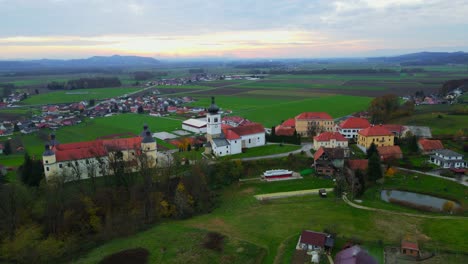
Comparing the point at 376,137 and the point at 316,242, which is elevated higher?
the point at 376,137

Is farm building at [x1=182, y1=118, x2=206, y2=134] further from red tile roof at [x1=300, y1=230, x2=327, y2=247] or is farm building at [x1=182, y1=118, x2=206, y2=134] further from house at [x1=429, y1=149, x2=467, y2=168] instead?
red tile roof at [x1=300, y1=230, x2=327, y2=247]

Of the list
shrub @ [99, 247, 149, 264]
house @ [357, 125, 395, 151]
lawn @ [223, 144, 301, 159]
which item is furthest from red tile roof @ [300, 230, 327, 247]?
house @ [357, 125, 395, 151]

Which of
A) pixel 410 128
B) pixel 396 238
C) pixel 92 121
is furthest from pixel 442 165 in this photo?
pixel 92 121

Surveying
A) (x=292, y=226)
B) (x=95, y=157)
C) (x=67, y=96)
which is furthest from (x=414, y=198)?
(x=67, y=96)

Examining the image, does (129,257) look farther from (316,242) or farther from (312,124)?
(312,124)

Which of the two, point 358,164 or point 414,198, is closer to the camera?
point 414,198
